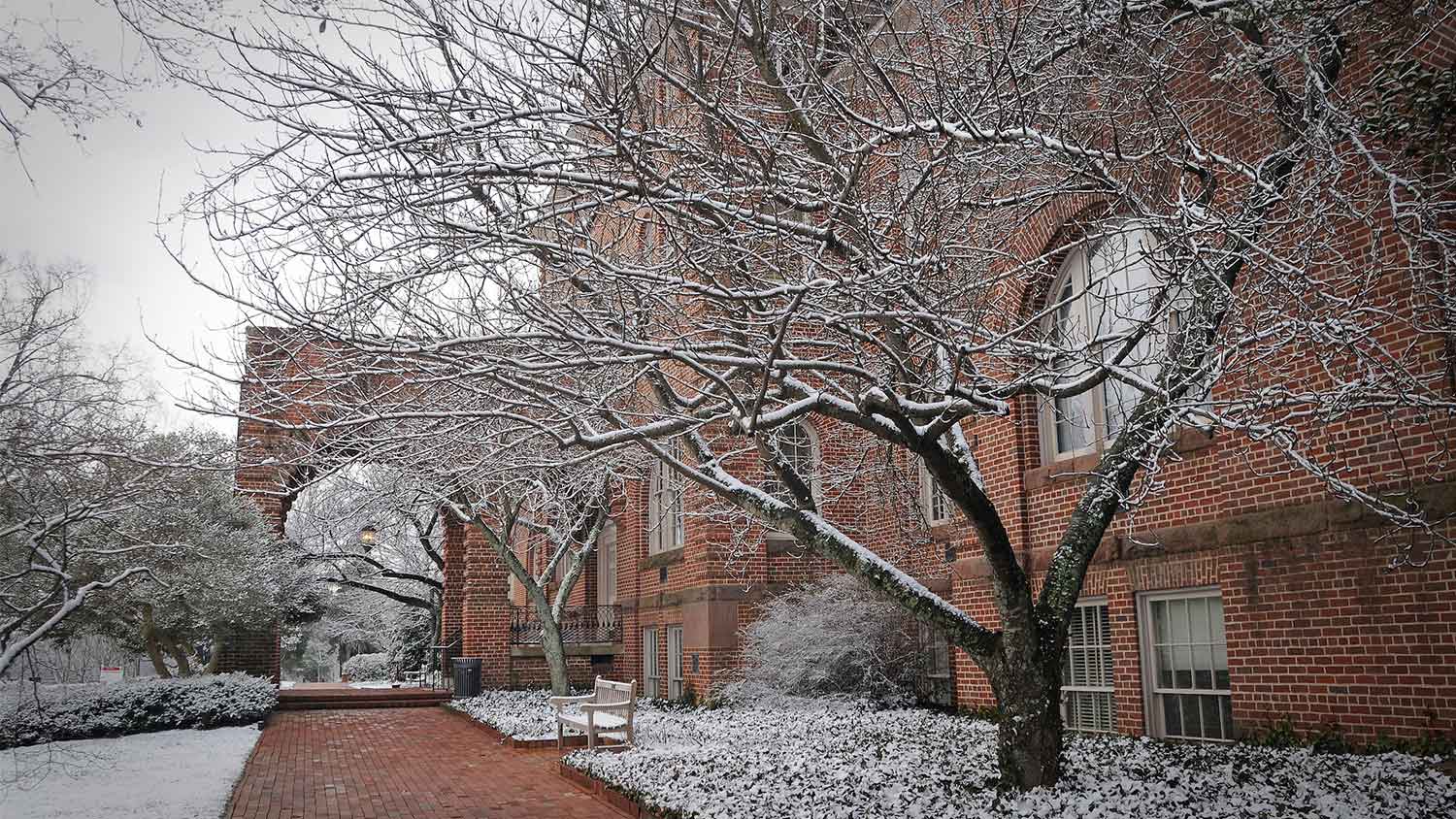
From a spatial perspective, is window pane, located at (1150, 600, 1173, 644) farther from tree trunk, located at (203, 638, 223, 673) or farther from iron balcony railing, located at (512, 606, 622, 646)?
tree trunk, located at (203, 638, 223, 673)

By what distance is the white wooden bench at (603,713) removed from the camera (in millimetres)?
13648

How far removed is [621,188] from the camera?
711cm

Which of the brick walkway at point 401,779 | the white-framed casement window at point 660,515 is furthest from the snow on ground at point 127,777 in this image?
the white-framed casement window at point 660,515

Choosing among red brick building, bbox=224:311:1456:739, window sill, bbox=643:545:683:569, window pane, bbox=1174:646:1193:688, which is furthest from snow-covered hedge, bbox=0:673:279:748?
window pane, bbox=1174:646:1193:688

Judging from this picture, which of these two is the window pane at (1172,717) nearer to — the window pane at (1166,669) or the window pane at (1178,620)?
the window pane at (1166,669)

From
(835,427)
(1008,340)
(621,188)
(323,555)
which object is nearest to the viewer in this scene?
(1008,340)

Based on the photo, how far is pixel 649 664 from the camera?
22328mm

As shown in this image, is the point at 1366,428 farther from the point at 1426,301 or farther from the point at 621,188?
the point at 621,188

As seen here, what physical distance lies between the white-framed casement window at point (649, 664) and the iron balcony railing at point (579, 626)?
9.45 ft

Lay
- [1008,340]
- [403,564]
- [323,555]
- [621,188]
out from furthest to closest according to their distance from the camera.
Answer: [403,564]
[323,555]
[621,188]
[1008,340]

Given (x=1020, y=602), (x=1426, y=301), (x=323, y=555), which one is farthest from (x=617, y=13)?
(x=323, y=555)

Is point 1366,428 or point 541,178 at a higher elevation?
point 541,178

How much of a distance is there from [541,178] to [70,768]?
1116 cm

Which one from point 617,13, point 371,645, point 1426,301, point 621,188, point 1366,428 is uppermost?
point 617,13
